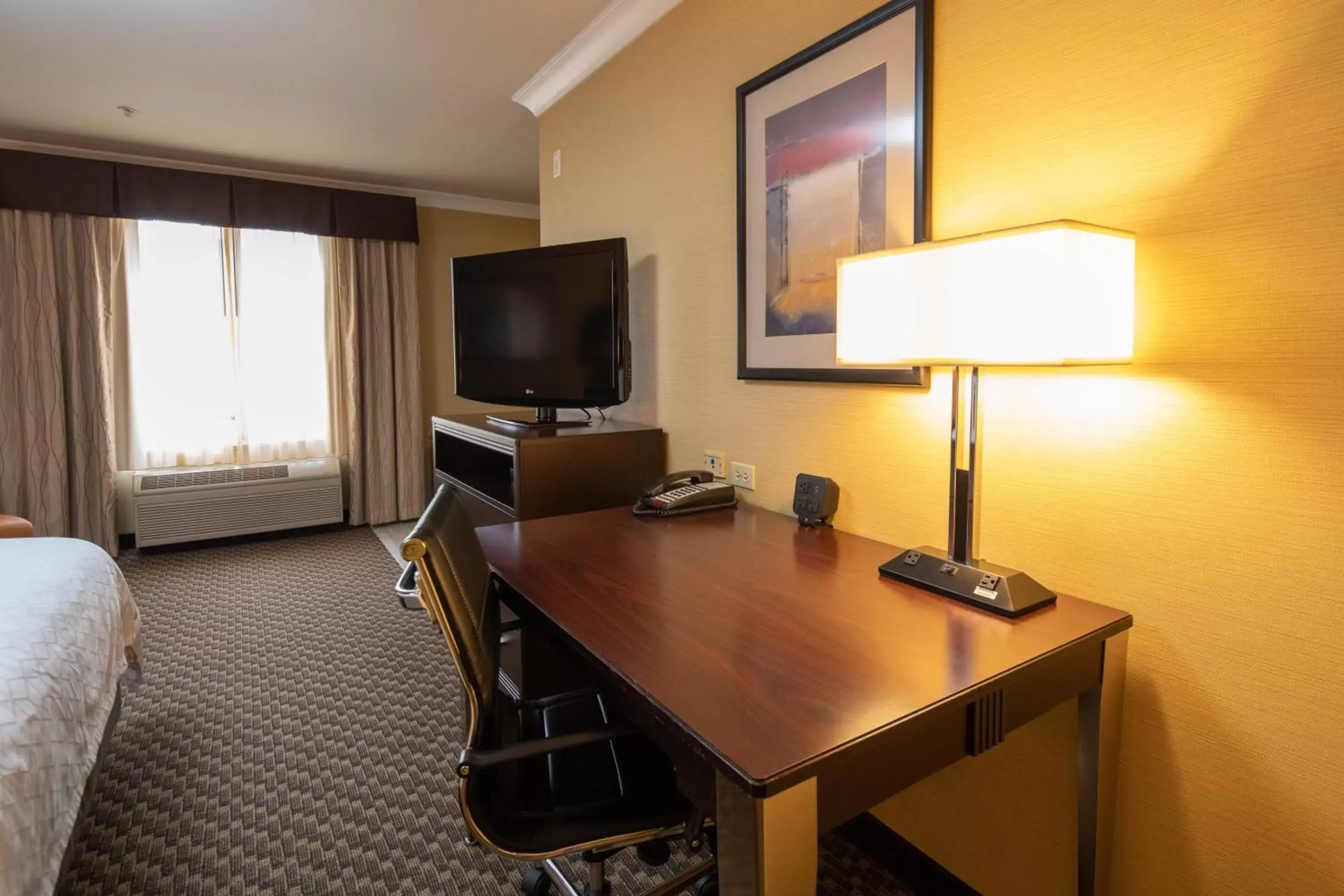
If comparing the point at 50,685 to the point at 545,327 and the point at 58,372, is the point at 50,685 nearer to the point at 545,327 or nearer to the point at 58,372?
the point at 545,327

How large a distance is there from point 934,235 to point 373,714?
7.42 ft

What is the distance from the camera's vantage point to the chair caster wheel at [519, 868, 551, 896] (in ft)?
4.93

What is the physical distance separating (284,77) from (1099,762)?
368 cm

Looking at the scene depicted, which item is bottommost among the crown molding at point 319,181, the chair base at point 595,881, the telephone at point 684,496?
the chair base at point 595,881

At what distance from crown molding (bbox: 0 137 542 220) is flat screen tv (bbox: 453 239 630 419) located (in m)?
0.86

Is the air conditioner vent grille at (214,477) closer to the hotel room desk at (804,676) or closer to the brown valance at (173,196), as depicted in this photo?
the brown valance at (173,196)

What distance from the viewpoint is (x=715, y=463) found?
7.18 ft

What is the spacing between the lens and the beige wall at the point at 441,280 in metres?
5.25

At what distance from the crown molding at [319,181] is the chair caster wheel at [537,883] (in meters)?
2.86

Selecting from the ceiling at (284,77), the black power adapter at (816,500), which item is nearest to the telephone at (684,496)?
the black power adapter at (816,500)

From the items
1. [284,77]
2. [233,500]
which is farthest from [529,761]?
[233,500]

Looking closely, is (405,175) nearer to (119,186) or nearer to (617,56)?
(119,186)

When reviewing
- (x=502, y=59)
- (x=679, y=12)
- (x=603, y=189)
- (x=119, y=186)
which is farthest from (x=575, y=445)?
(x=119, y=186)

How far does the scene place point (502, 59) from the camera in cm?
285
